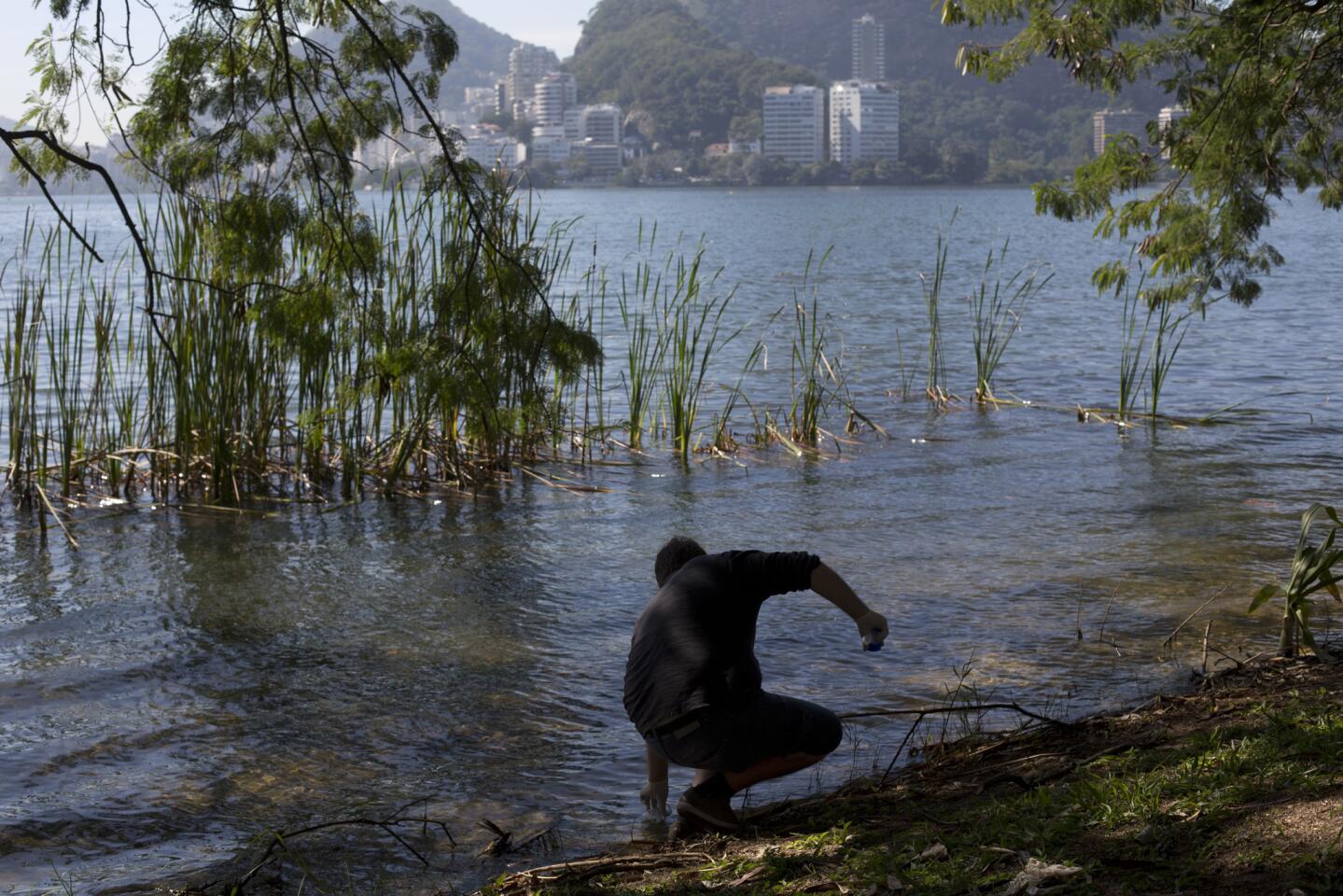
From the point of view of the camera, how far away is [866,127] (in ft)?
373

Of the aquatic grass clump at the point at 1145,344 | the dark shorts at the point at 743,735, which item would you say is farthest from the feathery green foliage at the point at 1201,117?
the dark shorts at the point at 743,735

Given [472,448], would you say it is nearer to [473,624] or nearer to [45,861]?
[473,624]

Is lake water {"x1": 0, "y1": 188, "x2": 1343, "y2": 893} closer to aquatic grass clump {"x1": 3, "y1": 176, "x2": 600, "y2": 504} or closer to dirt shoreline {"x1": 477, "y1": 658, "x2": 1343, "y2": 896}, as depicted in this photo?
aquatic grass clump {"x1": 3, "y1": 176, "x2": 600, "y2": 504}

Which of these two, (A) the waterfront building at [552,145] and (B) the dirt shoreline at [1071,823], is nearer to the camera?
(B) the dirt shoreline at [1071,823]

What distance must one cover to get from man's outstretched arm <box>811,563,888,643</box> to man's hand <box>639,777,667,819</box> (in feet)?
2.99

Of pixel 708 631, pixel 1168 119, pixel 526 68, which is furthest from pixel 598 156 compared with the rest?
pixel 708 631

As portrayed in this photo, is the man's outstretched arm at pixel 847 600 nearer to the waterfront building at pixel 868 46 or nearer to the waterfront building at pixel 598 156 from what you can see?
the waterfront building at pixel 598 156

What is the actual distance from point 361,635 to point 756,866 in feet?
11.7

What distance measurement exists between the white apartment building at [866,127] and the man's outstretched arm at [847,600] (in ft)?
358

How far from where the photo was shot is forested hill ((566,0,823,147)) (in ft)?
346

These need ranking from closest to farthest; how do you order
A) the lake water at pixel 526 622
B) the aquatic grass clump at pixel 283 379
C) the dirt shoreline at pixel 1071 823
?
the dirt shoreline at pixel 1071 823
the lake water at pixel 526 622
the aquatic grass clump at pixel 283 379

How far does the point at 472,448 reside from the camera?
31.9ft

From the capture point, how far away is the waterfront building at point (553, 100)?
93688 millimetres

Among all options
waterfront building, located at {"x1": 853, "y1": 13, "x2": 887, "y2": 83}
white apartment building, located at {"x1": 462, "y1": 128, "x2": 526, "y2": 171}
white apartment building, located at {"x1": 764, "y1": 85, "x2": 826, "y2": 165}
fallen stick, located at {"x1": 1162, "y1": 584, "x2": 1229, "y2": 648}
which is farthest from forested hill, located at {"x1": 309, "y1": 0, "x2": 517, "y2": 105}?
fallen stick, located at {"x1": 1162, "y1": 584, "x2": 1229, "y2": 648}
